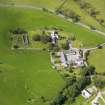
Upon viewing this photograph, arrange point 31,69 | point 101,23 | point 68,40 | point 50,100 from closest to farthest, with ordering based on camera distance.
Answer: point 50,100
point 31,69
point 68,40
point 101,23

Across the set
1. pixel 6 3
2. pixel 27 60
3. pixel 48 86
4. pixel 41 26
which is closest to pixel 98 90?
pixel 48 86

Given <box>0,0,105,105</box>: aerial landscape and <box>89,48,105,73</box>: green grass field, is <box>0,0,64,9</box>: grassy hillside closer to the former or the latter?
<box>0,0,105,105</box>: aerial landscape

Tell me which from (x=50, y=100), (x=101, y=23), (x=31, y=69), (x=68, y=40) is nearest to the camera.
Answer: (x=50, y=100)

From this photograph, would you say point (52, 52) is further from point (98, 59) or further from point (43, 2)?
point (43, 2)

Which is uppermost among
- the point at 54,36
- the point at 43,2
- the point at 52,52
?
the point at 43,2

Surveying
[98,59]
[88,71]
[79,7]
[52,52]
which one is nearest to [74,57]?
[52,52]

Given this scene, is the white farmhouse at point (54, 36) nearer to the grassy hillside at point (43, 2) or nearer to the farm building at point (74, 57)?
the farm building at point (74, 57)

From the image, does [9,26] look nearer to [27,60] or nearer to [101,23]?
[27,60]

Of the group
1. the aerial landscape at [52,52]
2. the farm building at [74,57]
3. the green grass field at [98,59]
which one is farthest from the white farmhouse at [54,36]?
the green grass field at [98,59]
